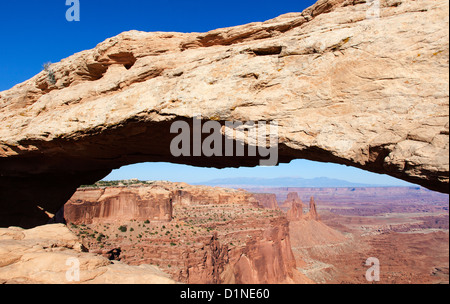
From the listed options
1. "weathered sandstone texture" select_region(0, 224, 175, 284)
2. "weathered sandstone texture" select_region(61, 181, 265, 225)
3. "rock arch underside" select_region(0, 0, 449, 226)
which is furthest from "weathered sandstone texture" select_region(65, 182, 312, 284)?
"weathered sandstone texture" select_region(0, 224, 175, 284)

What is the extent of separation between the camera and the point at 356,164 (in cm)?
490

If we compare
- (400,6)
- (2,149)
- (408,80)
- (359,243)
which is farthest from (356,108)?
(359,243)

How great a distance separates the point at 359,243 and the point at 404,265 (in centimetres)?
2528

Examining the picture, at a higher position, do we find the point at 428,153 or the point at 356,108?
the point at 356,108

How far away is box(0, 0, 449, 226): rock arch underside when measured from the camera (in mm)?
4395

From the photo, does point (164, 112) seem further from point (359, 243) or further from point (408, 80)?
point (359, 243)

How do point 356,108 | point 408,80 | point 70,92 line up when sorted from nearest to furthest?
point 408,80, point 356,108, point 70,92

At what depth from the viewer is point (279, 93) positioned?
548 centimetres

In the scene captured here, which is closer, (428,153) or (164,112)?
(428,153)

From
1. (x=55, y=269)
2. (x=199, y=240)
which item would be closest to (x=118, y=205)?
(x=199, y=240)

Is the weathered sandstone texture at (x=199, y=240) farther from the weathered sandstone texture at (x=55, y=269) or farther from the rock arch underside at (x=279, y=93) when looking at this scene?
the weathered sandstone texture at (x=55, y=269)

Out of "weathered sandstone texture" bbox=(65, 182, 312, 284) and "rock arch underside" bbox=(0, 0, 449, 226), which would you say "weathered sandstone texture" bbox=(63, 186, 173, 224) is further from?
"rock arch underside" bbox=(0, 0, 449, 226)

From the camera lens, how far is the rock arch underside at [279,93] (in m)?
4.39

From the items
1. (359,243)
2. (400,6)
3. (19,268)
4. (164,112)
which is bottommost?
(359,243)
